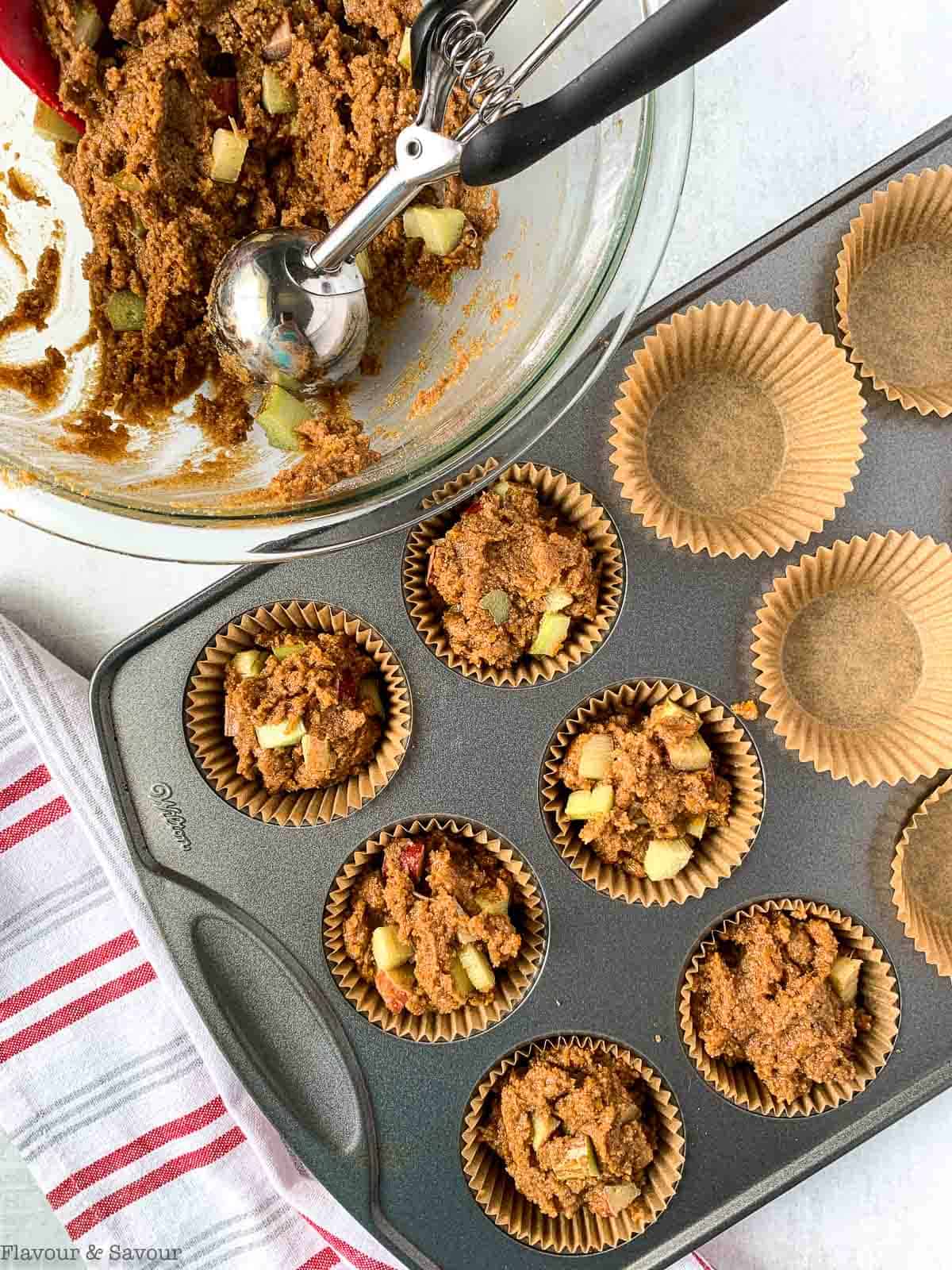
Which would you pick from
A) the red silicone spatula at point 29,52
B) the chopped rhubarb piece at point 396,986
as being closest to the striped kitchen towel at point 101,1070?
the chopped rhubarb piece at point 396,986

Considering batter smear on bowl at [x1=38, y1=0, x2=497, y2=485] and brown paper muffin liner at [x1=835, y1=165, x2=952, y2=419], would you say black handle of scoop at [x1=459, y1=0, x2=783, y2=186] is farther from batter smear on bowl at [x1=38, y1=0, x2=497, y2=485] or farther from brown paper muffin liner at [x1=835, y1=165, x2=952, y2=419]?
brown paper muffin liner at [x1=835, y1=165, x2=952, y2=419]

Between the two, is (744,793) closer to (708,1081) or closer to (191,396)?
(708,1081)

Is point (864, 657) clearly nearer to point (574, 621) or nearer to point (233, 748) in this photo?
point (574, 621)

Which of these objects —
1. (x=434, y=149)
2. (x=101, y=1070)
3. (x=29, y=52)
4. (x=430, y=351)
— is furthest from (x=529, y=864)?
(x=29, y=52)

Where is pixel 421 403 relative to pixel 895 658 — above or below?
above

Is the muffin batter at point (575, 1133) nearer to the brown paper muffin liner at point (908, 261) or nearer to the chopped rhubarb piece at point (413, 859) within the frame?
the chopped rhubarb piece at point (413, 859)

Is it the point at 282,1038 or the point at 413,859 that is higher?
the point at 413,859

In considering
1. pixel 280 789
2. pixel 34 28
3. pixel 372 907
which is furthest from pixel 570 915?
pixel 34 28
